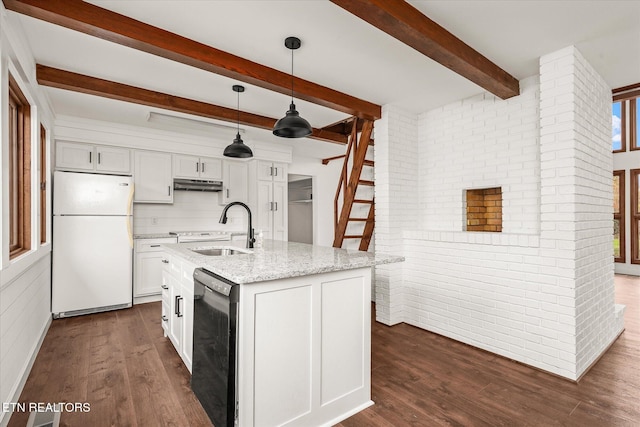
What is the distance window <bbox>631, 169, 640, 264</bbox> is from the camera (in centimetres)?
646

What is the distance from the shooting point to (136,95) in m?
3.21

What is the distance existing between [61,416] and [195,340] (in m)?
0.90

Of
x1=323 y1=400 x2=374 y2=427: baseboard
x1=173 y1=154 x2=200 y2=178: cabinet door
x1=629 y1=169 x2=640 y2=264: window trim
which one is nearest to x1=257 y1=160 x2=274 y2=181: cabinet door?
x1=173 y1=154 x2=200 y2=178: cabinet door

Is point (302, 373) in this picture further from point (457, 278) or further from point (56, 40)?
point (56, 40)

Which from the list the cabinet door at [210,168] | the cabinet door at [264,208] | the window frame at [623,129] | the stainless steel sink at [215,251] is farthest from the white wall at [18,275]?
the window frame at [623,129]

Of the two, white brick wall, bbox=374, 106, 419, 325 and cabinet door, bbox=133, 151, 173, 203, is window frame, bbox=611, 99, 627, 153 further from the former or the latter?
cabinet door, bbox=133, 151, 173, 203

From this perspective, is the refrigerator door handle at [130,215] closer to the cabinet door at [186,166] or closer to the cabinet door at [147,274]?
the cabinet door at [147,274]

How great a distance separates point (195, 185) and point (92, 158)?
1328 mm

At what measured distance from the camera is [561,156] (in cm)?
249

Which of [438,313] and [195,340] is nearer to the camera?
[195,340]

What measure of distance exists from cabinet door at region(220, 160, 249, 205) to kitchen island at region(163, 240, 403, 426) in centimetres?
318

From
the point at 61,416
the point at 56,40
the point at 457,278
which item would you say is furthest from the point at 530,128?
the point at 61,416

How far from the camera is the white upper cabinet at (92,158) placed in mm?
4055

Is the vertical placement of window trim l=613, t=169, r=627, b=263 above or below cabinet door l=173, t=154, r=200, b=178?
below
